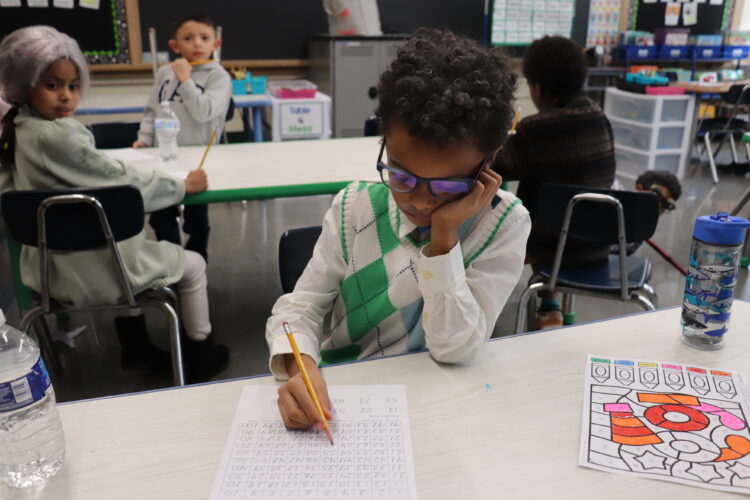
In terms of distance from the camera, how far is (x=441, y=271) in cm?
96

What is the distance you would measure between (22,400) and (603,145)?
2036 mm

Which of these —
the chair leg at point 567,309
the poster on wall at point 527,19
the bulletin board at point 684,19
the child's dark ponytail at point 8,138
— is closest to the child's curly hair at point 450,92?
the child's dark ponytail at point 8,138

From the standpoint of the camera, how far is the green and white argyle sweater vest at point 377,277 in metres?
1.12

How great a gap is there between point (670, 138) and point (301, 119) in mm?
3105

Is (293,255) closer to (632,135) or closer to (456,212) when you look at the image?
(456,212)

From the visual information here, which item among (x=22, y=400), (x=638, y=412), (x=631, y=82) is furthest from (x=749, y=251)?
(x=22, y=400)

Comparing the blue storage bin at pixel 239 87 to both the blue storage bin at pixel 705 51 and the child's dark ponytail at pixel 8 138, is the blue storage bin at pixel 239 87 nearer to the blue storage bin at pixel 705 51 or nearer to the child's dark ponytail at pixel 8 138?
the child's dark ponytail at pixel 8 138

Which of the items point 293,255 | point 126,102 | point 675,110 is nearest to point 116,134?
point 126,102

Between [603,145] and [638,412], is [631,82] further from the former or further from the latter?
[638,412]

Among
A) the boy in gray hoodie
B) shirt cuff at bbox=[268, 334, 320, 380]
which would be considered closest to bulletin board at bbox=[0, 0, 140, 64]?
the boy in gray hoodie

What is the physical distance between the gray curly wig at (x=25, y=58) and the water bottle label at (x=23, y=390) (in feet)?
4.42

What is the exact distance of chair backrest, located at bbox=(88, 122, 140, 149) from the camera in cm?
313

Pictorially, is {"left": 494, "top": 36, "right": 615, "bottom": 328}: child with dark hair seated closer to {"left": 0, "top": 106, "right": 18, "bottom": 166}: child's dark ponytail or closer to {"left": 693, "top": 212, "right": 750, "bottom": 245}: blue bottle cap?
{"left": 693, "top": 212, "right": 750, "bottom": 245}: blue bottle cap

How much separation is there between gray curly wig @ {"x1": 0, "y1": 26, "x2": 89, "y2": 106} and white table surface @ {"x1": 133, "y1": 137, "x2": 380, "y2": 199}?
0.62m
